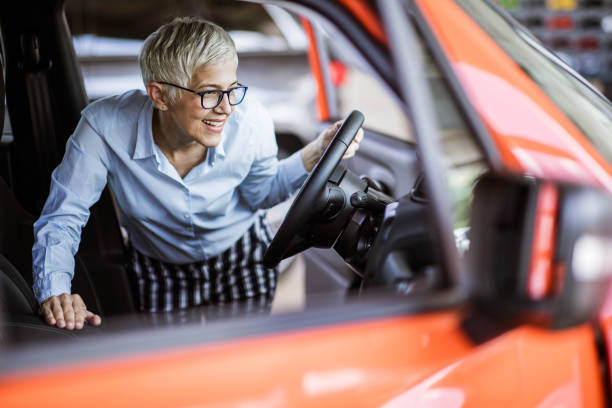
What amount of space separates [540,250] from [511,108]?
1.11ft

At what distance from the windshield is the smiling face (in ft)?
2.06

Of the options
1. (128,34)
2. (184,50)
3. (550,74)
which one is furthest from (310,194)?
(128,34)

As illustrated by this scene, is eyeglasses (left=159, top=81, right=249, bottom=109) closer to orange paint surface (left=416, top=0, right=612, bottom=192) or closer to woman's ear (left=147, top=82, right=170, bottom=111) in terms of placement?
woman's ear (left=147, top=82, right=170, bottom=111)

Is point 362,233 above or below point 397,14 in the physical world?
below

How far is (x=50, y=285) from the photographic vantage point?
1434mm

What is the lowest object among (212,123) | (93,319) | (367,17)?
(93,319)

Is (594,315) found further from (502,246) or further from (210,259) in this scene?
(210,259)

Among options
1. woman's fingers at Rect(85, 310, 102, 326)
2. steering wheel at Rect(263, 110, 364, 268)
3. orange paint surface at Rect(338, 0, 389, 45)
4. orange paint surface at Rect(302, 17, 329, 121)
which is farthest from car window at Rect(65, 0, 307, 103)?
orange paint surface at Rect(338, 0, 389, 45)

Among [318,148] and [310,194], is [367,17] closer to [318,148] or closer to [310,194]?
[310,194]

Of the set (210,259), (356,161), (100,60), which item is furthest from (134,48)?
(210,259)

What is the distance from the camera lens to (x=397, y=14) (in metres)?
1.02

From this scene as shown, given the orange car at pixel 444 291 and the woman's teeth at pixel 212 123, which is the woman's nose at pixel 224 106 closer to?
the woman's teeth at pixel 212 123

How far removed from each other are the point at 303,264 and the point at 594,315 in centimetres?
160

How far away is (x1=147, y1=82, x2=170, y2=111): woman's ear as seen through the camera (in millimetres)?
1730
